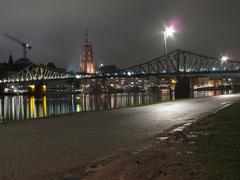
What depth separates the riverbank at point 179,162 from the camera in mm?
6302

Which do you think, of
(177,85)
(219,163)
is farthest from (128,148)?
(177,85)

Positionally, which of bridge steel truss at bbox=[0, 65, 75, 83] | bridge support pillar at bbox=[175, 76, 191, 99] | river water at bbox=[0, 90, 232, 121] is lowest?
river water at bbox=[0, 90, 232, 121]

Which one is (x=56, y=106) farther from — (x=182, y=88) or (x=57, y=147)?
(x=57, y=147)

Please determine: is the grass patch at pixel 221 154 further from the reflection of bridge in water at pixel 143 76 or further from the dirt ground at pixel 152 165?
the reflection of bridge in water at pixel 143 76

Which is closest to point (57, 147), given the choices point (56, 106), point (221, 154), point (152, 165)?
point (152, 165)

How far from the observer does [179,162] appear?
7191mm

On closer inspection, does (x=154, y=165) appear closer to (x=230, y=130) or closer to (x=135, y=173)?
(x=135, y=173)

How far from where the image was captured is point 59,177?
6918mm

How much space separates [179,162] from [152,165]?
1.79ft

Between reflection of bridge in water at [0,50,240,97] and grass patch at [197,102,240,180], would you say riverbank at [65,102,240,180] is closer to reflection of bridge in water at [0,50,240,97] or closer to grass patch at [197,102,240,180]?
grass patch at [197,102,240,180]

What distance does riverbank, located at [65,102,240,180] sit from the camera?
6302 millimetres

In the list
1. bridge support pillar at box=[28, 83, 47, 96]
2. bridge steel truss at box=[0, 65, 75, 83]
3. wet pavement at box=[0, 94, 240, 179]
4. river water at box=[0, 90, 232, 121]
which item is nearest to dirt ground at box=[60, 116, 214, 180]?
wet pavement at box=[0, 94, 240, 179]

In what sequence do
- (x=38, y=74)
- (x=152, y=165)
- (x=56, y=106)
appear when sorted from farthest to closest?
(x=38, y=74) → (x=56, y=106) → (x=152, y=165)

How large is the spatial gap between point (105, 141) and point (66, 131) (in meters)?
3.18
